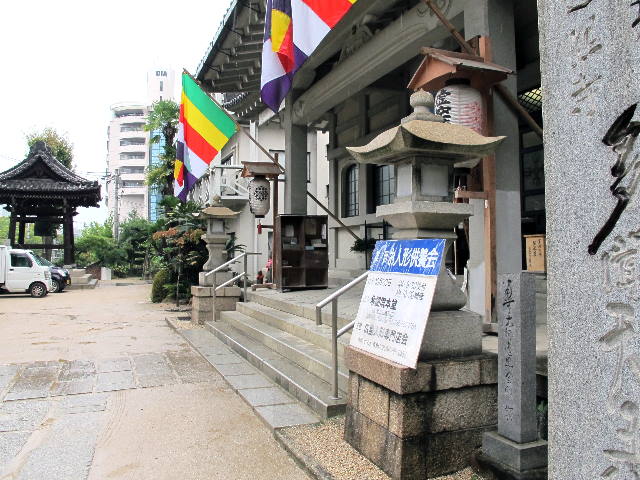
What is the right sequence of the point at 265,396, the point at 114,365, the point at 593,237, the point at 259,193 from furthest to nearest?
1. the point at 259,193
2. the point at 114,365
3. the point at 265,396
4. the point at 593,237

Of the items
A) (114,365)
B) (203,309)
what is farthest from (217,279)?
(114,365)

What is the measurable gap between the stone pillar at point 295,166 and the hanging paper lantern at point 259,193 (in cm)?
65

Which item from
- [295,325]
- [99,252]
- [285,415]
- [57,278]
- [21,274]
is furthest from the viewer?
[99,252]

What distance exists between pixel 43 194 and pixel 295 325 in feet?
76.8

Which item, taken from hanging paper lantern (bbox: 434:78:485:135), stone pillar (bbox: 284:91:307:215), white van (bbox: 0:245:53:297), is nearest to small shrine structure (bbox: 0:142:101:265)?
white van (bbox: 0:245:53:297)

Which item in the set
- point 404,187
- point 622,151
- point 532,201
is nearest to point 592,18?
point 622,151

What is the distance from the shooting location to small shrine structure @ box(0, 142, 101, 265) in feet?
84.0

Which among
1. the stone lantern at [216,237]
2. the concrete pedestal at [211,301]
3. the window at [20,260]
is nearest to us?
the concrete pedestal at [211,301]

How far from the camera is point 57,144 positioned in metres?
35.3

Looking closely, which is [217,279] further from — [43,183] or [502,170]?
[43,183]

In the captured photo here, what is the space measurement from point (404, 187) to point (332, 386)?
2057 mm

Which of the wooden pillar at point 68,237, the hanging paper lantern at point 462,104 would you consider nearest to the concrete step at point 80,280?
the wooden pillar at point 68,237

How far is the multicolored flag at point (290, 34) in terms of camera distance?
629 cm

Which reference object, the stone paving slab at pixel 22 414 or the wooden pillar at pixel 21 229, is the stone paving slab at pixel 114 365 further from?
the wooden pillar at pixel 21 229
